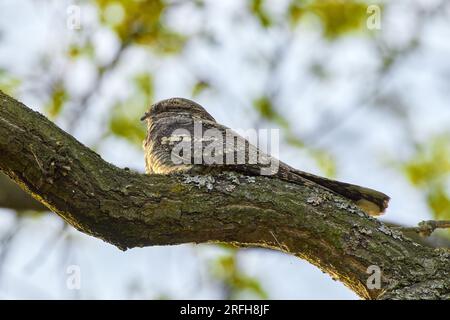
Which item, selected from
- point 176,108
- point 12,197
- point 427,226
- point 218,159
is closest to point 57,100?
point 12,197

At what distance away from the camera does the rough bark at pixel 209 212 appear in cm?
361

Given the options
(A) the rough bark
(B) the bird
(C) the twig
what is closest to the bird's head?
(B) the bird

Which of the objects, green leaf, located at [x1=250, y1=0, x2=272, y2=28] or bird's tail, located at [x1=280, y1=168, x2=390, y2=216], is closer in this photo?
bird's tail, located at [x1=280, y1=168, x2=390, y2=216]

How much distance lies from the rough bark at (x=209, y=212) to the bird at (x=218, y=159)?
0.21 m

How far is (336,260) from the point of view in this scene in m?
3.88

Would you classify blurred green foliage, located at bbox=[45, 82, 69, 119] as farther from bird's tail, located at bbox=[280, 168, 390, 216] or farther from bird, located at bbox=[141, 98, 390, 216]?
bird's tail, located at bbox=[280, 168, 390, 216]

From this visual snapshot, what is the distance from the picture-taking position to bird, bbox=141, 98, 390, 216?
4.25 meters

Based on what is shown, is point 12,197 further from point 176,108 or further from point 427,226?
point 427,226

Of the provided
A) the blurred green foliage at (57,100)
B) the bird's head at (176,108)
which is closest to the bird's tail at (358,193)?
the bird's head at (176,108)

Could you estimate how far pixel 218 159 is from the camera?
169 inches

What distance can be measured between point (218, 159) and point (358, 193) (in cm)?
79

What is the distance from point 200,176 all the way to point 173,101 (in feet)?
5.67

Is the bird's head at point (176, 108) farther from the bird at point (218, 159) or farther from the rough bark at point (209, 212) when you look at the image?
the rough bark at point (209, 212)

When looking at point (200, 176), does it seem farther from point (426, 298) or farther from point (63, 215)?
point (426, 298)
